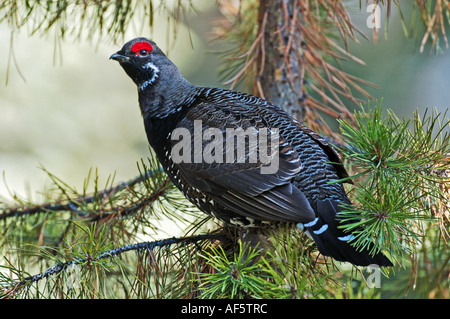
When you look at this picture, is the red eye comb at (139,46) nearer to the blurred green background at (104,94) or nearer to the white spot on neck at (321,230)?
the white spot on neck at (321,230)

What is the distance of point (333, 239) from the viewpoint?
5.87 ft

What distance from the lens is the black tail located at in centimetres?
171

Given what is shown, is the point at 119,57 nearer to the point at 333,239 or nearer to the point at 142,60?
the point at 142,60

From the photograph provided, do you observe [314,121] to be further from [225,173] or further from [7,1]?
[7,1]

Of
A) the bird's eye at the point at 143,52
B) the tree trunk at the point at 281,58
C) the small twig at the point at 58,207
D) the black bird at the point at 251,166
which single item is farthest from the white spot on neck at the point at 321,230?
the bird's eye at the point at 143,52

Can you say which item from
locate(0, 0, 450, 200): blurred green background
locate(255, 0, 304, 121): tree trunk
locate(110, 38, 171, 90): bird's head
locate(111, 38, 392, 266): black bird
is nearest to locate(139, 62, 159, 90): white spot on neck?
locate(110, 38, 171, 90): bird's head

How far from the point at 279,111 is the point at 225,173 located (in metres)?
0.43

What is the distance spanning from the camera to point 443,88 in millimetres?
10398

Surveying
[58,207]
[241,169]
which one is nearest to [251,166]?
[241,169]

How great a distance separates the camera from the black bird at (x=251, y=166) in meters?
1.90

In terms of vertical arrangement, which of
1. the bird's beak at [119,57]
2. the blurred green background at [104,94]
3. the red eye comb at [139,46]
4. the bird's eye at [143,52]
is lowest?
the bird's beak at [119,57]

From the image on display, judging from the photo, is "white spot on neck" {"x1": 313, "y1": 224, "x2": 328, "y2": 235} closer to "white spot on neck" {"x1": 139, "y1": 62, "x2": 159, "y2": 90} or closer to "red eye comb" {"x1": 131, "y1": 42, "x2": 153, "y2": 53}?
"white spot on neck" {"x1": 139, "y1": 62, "x2": 159, "y2": 90}

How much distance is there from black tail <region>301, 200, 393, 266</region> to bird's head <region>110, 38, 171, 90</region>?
118 cm
